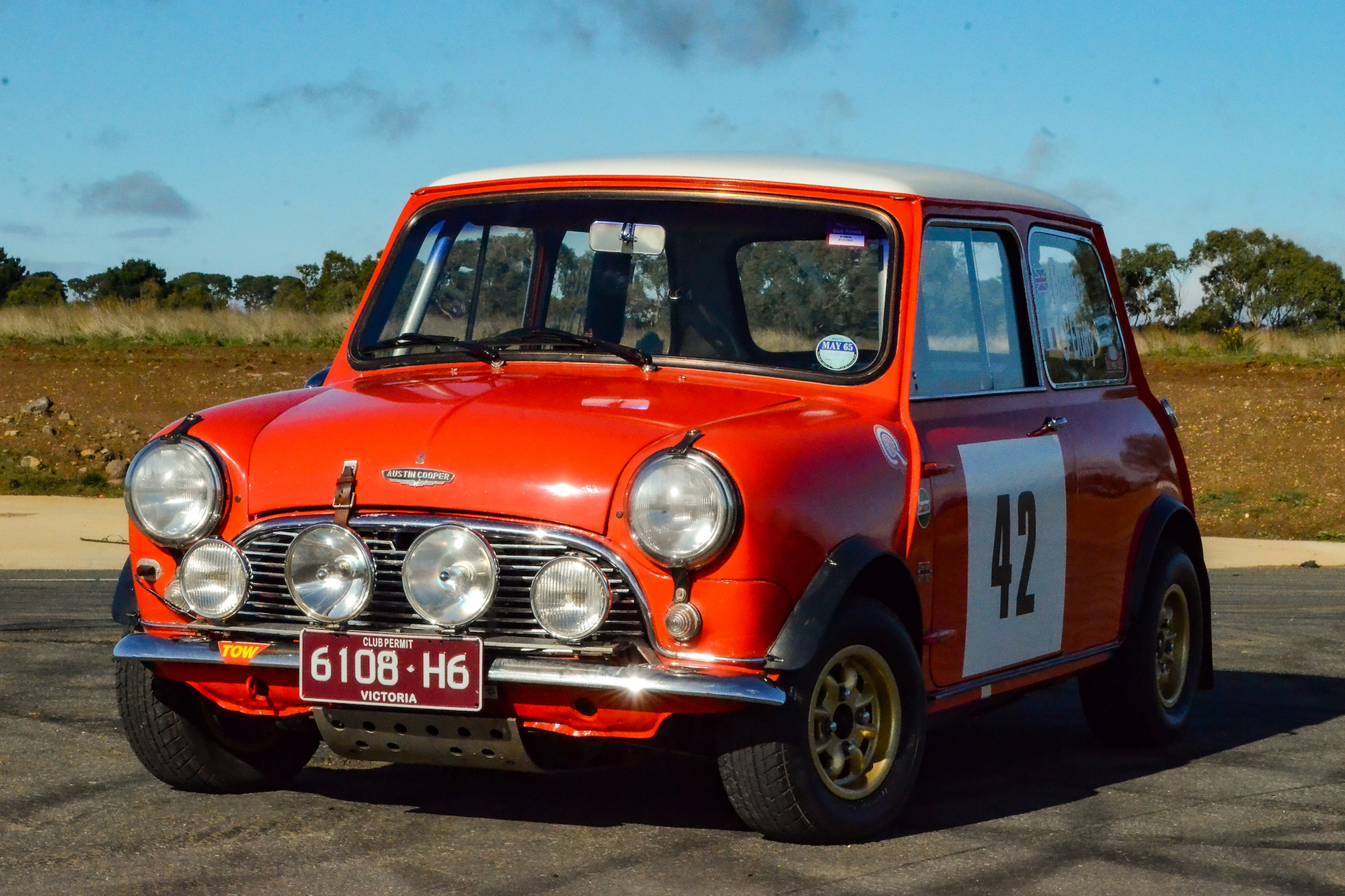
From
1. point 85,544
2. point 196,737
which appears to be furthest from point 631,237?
point 85,544

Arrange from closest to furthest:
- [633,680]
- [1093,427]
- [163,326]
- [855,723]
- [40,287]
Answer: [633,680] → [855,723] → [1093,427] → [163,326] → [40,287]

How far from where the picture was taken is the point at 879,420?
5.00 metres

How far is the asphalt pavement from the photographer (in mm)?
4312

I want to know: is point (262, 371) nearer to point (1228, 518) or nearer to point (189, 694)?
point (1228, 518)

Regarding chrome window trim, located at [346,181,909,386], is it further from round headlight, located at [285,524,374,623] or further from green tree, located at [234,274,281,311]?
green tree, located at [234,274,281,311]

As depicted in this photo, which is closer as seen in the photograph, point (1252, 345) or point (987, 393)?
point (987, 393)

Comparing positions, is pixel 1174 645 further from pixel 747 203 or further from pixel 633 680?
pixel 633 680

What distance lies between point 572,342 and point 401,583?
126 centimetres

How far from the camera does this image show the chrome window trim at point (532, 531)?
4254 mm

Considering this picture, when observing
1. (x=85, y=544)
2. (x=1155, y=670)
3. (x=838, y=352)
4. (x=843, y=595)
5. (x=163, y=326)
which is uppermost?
(x=163, y=326)

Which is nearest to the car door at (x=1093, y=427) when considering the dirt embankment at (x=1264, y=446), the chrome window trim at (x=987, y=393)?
the chrome window trim at (x=987, y=393)

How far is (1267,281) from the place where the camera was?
6369cm

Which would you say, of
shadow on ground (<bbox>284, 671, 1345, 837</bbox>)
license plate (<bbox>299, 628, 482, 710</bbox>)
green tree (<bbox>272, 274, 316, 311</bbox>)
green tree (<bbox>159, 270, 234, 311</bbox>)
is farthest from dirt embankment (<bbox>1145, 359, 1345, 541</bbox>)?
green tree (<bbox>159, 270, 234, 311</bbox>)

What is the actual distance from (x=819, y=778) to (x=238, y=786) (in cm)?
178
